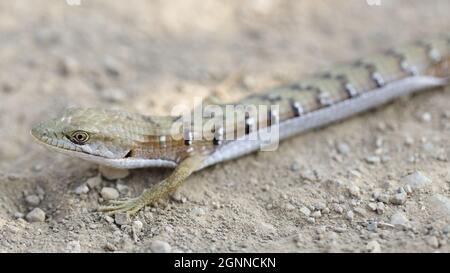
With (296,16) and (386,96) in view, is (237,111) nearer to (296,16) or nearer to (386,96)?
(386,96)

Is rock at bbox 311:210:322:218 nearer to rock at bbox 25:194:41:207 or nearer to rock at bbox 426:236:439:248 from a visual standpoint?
rock at bbox 426:236:439:248

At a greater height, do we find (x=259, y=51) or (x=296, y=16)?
(x=296, y=16)

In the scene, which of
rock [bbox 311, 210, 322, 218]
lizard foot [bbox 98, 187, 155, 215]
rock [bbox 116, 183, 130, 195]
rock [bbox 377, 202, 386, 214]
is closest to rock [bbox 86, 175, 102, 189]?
rock [bbox 116, 183, 130, 195]

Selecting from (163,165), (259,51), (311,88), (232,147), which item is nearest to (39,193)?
(163,165)

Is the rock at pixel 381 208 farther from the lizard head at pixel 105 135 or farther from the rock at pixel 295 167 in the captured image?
the lizard head at pixel 105 135

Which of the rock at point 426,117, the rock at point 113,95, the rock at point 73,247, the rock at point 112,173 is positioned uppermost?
the rock at point 113,95

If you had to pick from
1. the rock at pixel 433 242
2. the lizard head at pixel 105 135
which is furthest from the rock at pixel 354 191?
the lizard head at pixel 105 135
